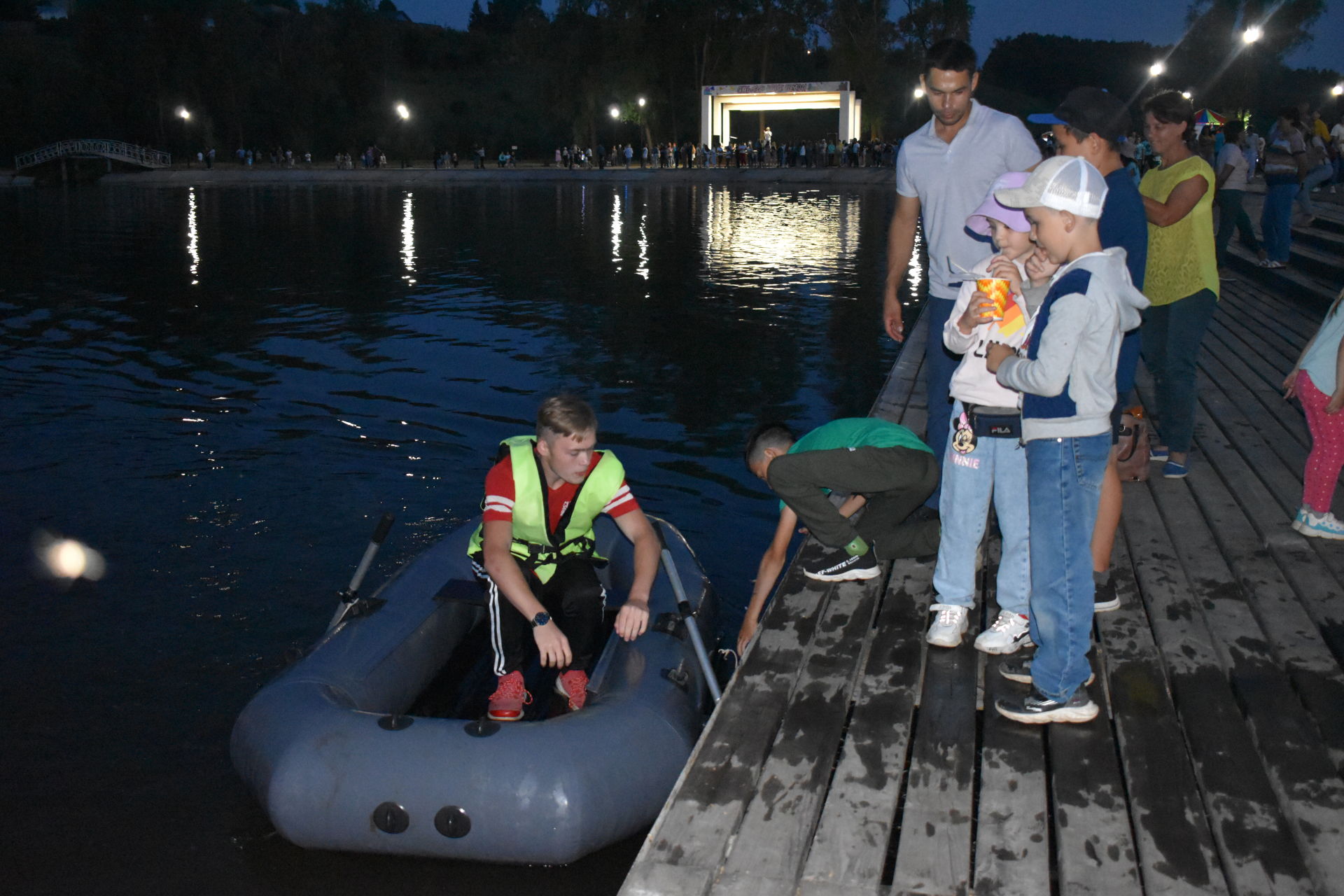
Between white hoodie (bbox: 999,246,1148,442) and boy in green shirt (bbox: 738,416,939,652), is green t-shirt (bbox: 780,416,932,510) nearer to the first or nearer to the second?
boy in green shirt (bbox: 738,416,939,652)

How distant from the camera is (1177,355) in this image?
17.0 ft

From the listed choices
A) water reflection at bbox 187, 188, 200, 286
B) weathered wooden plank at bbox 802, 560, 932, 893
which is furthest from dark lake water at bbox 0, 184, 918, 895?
weathered wooden plank at bbox 802, 560, 932, 893

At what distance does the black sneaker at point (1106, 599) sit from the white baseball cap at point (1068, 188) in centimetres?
151

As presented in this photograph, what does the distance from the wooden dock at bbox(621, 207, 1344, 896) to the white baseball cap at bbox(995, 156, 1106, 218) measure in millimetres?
1432

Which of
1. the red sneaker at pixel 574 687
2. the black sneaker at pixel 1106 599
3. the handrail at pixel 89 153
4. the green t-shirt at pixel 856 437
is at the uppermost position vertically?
the handrail at pixel 89 153

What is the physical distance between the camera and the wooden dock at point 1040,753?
8.48ft

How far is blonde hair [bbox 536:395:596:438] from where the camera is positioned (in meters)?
3.98

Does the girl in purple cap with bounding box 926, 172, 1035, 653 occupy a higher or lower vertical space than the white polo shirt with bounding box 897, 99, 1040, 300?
lower

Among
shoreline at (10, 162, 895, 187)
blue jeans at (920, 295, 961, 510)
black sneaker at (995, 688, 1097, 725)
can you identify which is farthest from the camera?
shoreline at (10, 162, 895, 187)

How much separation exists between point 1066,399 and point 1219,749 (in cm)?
103

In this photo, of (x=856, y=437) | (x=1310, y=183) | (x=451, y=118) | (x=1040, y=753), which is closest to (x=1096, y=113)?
(x=856, y=437)

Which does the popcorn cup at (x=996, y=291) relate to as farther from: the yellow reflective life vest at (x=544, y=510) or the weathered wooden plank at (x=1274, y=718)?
the yellow reflective life vest at (x=544, y=510)

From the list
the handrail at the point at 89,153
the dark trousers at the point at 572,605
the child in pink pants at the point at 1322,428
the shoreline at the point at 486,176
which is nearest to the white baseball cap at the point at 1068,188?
the child in pink pants at the point at 1322,428

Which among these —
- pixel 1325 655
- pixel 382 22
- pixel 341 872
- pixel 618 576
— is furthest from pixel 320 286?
pixel 382 22
